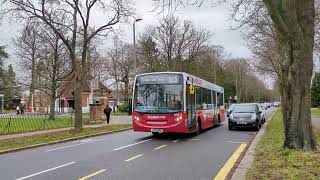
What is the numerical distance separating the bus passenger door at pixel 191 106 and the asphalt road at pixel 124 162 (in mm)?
3323

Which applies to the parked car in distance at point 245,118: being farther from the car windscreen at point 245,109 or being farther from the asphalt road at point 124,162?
the asphalt road at point 124,162

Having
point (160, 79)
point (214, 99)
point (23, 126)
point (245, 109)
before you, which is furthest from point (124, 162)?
point (23, 126)


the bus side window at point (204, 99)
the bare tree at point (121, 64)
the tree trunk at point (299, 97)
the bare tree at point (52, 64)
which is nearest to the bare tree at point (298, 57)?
the tree trunk at point (299, 97)

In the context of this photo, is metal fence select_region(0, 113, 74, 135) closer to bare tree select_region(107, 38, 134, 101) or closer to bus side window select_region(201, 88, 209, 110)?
bus side window select_region(201, 88, 209, 110)

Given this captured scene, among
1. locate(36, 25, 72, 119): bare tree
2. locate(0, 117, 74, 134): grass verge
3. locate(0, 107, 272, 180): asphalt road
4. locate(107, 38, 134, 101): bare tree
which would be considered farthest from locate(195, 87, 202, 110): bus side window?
locate(107, 38, 134, 101): bare tree

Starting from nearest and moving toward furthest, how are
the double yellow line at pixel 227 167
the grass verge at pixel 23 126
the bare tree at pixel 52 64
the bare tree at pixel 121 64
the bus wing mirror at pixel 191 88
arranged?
the double yellow line at pixel 227 167
the bus wing mirror at pixel 191 88
the grass verge at pixel 23 126
the bare tree at pixel 52 64
the bare tree at pixel 121 64

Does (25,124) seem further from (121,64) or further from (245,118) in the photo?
(121,64)

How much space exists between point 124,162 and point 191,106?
9171 mm

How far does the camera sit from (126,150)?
16172 millimetres

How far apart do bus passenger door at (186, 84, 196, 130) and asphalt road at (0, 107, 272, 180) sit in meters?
3.32

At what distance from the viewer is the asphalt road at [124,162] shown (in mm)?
10570

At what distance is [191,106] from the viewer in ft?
70.6

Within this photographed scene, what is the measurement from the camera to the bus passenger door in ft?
69.2

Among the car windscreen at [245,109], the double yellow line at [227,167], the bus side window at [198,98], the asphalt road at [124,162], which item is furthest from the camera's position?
the car windscreen at [245,109]
